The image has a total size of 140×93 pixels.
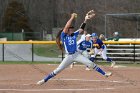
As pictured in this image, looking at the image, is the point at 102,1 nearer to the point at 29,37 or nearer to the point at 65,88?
the point at 29,37

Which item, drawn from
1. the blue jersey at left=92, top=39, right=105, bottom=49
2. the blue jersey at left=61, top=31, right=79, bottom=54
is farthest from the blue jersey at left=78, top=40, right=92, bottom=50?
the blue jersey at left=61, top=31, right=79, bottom=54

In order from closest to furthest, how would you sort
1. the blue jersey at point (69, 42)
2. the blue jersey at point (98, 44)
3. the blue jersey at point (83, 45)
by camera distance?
the blue jersey at point (69, 42) < the blue jersey at point (83, 45) < the blue jersey at point (98, 44)

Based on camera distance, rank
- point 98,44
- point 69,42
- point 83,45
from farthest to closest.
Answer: point 98,44
point 83,45
point 69,42

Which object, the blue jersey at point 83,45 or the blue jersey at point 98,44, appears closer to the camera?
the blue jersey at point 83,45

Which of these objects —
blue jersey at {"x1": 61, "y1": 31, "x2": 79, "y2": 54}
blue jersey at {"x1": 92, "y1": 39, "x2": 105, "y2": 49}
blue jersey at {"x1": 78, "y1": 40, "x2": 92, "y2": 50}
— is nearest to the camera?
blue jersey at {"x1": 61, "y1": 31, "x2": 79, "y2": 54}

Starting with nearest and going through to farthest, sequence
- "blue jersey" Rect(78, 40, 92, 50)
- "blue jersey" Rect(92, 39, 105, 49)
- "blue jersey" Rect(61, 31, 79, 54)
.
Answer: "blue jersey" Rect(61, 31, 79, 54)
"blue jersey" Rect(78, 40, 92, 50)
"blue jersey" Rect(92, 39, 105, 49)

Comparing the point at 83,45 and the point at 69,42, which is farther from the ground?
the point at 69,42

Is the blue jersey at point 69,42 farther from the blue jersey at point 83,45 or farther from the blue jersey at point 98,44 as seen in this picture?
the blue jersey at point 98,44

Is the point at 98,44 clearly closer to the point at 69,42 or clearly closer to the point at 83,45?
the point at 83,45

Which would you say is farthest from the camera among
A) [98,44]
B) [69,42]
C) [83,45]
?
[98,44]

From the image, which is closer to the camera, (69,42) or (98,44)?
(69,42)

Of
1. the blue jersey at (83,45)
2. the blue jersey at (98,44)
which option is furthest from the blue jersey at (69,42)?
the blue jersey at (98,44)

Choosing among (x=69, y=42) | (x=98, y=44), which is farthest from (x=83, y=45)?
(x=69, y=42)

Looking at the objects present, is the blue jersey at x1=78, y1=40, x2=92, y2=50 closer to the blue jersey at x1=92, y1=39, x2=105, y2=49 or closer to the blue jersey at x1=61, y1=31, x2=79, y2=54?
the blue jersey at x1=92, y1=39, x2=105, y2=49
